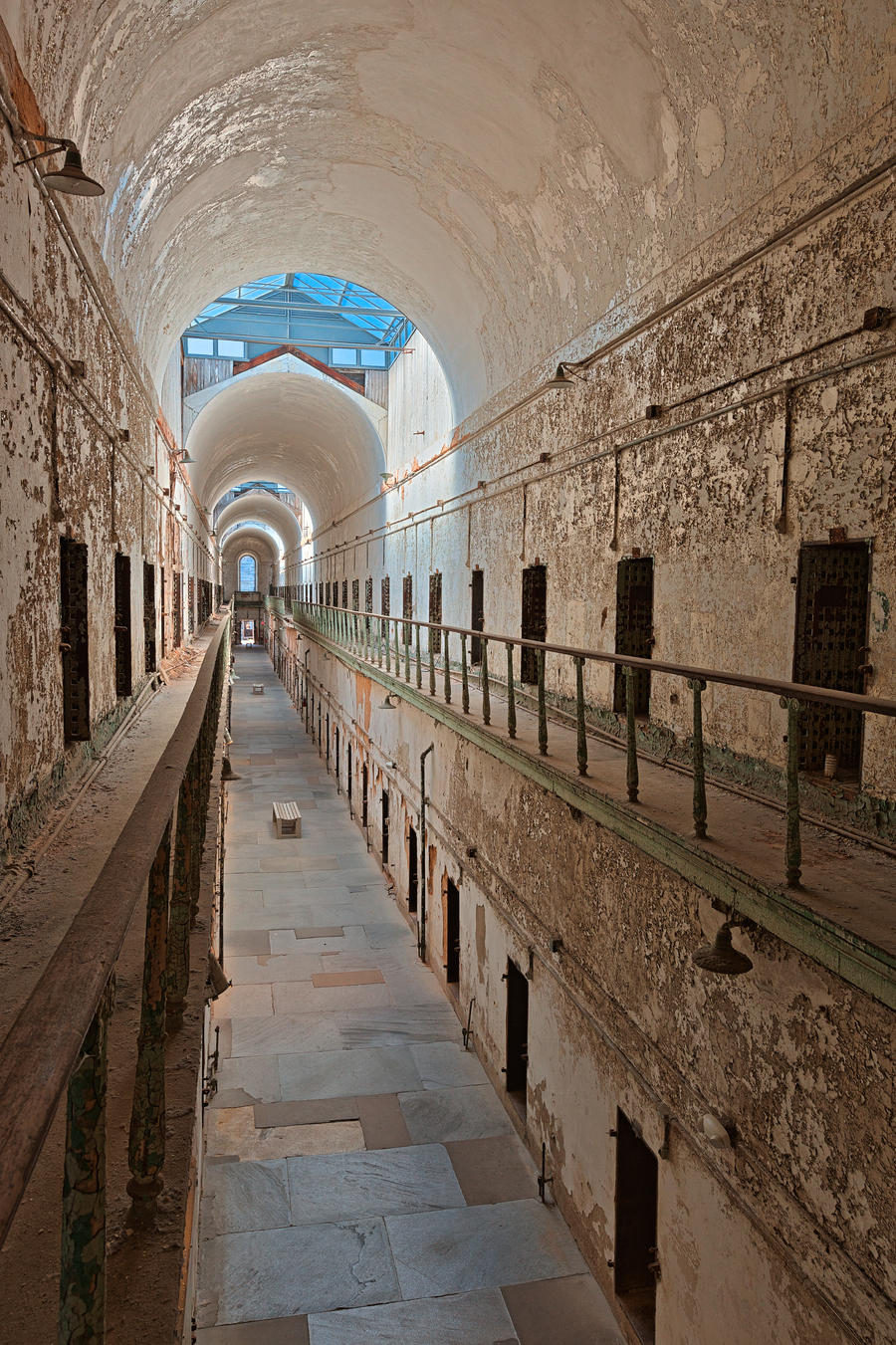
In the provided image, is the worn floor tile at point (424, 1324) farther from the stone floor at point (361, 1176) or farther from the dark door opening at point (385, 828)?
the dark door opening at point (385, 828)

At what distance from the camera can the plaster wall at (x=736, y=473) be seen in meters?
4.37

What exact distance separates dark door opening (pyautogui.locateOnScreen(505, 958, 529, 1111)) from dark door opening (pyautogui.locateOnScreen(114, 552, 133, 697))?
419 cm

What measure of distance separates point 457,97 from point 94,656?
563cm

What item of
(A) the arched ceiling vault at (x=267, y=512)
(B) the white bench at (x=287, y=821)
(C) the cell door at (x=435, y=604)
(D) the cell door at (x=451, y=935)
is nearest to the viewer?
(D) the cell door at (x=451, y=935)

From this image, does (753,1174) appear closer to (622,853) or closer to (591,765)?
(622,853)

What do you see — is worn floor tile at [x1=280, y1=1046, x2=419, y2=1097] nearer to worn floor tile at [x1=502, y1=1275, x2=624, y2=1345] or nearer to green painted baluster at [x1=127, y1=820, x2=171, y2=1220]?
worn floor tile at [x1=502, y1=1275, x2=624, y2=1345]

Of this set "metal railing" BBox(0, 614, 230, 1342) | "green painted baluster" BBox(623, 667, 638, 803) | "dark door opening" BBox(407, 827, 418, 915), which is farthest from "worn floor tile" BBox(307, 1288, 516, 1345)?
"dark door opening" BBox(407, 827, 418, 915)

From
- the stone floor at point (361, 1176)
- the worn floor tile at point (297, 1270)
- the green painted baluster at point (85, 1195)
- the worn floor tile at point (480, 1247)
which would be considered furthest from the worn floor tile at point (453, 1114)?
the green painted baluster at point (85, 1195)

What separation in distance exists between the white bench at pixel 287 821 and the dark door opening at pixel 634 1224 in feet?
38.9

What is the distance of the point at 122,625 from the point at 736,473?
5.24m

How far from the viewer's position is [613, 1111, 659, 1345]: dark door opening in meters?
5.75

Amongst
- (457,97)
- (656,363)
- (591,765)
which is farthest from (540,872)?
(457,97)

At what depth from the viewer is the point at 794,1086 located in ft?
12.7

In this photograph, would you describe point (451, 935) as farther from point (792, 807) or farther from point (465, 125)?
point (465, 125)
